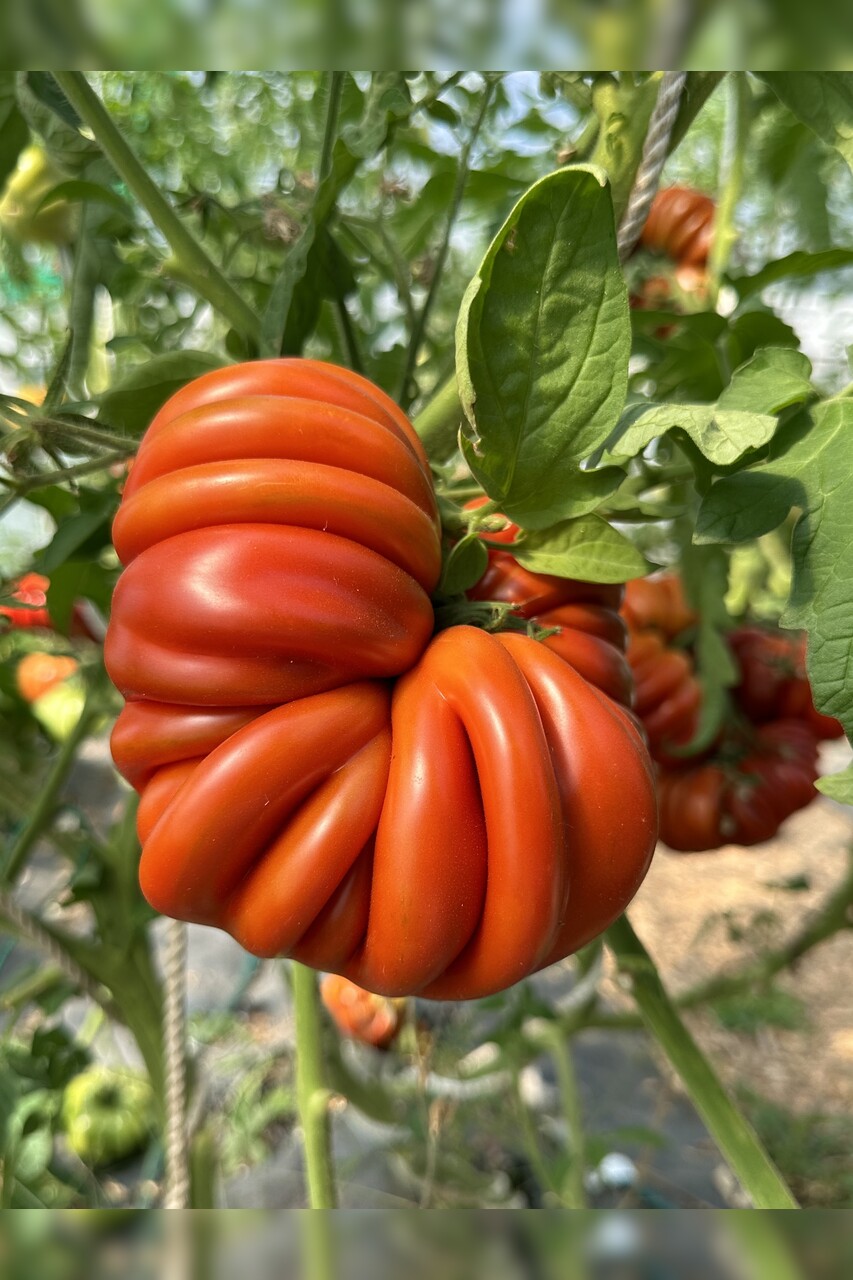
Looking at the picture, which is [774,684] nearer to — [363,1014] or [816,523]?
[816,523]

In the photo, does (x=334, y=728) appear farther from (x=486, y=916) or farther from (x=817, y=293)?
(x=817, y=293)

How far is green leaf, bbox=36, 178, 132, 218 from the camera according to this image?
536mm

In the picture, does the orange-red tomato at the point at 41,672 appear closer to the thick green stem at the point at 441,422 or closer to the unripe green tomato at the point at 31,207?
the unripe green tomato at the point at 31,207

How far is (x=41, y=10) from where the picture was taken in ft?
0.65

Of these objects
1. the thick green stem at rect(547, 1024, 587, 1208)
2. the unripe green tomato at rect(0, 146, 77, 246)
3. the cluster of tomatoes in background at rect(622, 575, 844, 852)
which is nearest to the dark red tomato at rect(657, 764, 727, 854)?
the cluster of tomatoes in background at rect(622, 575, 844, 852)

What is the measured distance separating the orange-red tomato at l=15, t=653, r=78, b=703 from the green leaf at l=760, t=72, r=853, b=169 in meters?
1.17

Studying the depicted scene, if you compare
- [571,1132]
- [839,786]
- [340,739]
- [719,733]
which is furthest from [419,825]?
[571,1132]

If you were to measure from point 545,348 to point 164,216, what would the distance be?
27 cm

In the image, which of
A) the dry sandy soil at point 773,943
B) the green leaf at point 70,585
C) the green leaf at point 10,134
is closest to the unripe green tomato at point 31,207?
the green leaf at point 10,134

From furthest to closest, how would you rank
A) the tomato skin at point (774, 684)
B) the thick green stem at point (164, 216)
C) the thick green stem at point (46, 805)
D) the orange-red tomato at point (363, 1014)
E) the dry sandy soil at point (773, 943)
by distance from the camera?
the dry sandy soil at point (773, 943) < the orange-red tomato at point (363, 1014) < the tomato skin at point (774, 684) < the thick green stem at point (46, 805) < the thick green stem at point (164, 216)

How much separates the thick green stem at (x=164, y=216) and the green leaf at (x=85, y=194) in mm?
79

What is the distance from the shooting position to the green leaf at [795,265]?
0.49 m

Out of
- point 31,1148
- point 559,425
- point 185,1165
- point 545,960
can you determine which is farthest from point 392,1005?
point 559,425

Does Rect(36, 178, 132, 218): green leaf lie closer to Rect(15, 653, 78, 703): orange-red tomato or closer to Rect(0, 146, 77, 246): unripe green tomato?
Rect(0, 146, 77, 246): unripe green tomato
